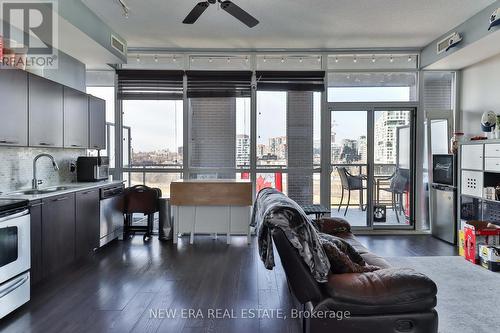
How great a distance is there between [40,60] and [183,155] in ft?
7.53

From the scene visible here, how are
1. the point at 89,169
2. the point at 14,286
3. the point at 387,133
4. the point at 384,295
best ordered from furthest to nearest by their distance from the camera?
the point at 387,133
the point at 89,169
the point at 14,286
the point at 384,295

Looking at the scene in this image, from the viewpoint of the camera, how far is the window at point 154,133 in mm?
5289

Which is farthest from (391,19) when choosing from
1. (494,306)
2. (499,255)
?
(494,306)

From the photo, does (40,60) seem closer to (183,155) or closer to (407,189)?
(183,155)

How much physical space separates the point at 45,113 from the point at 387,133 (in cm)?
490

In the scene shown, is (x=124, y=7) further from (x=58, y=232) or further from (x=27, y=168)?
(x=58, y=232)

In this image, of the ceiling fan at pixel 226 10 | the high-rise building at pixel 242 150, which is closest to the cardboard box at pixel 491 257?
the high-rise building at pixel 242 150

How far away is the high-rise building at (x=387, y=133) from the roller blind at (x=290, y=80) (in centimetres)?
117

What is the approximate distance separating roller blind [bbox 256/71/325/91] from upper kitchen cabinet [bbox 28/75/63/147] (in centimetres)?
287

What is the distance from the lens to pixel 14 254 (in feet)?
8.46

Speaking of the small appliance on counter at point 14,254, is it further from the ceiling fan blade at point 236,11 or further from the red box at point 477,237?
the red box at point 477,237

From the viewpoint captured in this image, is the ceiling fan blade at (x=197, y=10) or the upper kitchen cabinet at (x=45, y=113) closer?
the ceiling fan blade at (x=197, y=10)

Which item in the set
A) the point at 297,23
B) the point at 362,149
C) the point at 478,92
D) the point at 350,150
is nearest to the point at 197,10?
the point at 297,23

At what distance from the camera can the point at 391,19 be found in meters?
4.09
